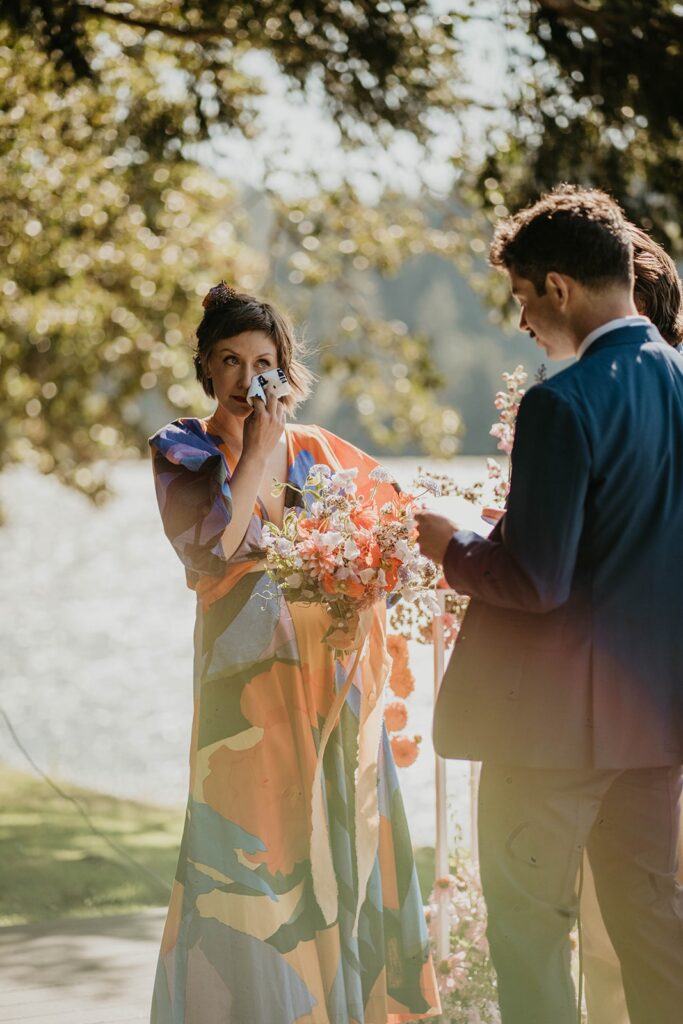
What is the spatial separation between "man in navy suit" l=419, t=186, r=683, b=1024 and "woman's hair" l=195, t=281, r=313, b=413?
2.59ft

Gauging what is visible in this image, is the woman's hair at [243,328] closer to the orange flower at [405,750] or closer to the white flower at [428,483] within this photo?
the white flower at [428,483]

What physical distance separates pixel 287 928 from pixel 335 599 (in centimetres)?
78

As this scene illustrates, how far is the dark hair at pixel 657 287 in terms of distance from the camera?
276 centimetres

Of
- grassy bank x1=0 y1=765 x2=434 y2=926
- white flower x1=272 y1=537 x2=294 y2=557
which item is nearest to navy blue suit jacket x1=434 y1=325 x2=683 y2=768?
white flower x1=272 y1=537 x2=294 y2=557

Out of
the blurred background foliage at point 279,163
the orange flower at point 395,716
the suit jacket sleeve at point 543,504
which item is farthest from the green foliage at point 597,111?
the suit jacket sleeve at point 543,504

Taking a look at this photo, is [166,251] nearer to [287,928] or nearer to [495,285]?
[495,285]

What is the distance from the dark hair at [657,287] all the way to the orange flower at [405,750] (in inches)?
55.8

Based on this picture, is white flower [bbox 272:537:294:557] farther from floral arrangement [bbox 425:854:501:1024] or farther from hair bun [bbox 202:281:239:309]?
floral arrangement [bbox 425:854:501:1024]

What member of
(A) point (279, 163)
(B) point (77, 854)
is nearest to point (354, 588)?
(B) point (77, 854)

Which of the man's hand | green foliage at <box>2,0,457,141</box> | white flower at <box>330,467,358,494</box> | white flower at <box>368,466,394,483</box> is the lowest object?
the man's hand

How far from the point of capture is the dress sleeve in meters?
2.91

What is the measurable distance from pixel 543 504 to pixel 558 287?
1.34 feet

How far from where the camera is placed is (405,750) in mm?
3678

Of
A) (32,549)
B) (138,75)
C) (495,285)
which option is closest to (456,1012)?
(495,285)
